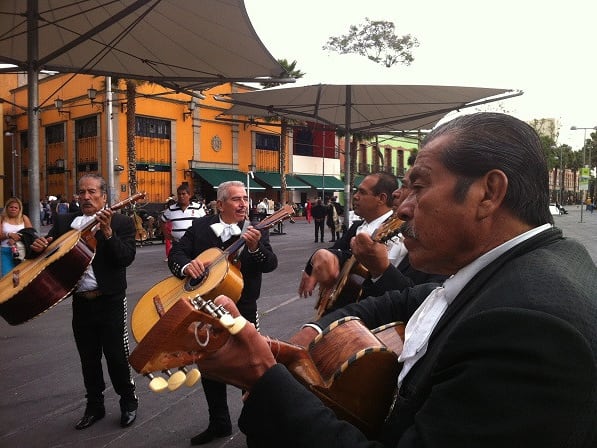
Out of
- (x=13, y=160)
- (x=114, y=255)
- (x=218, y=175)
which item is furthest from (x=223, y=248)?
(x=13, y=160)

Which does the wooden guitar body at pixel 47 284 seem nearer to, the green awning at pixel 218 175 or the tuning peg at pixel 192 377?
the tuning peg at pixel 192 377

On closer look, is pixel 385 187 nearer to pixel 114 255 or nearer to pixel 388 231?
pixel 388 231

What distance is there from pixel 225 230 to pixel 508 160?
10.1 ft

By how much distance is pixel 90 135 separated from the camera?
29.6m

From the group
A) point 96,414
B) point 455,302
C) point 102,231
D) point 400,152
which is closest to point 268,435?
point 455,302

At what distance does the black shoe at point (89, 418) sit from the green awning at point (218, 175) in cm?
2709

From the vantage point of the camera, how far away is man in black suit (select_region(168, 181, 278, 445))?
3.74m

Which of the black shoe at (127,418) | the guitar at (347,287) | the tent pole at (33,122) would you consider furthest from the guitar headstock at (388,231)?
the tent pole at (33,122)

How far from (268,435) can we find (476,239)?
2.35 ft

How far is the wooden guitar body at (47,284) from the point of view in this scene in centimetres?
359

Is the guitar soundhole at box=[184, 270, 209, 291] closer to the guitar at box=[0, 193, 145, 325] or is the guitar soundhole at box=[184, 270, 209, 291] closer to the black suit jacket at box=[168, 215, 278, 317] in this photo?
the black suit jacket at box=[168, 215, 278, 317]

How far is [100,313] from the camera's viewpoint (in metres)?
3.91

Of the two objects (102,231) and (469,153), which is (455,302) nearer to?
(469,153)

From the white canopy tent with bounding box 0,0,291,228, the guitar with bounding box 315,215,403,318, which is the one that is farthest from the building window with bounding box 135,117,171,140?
the guitar with bounding box 315,215,403,318
